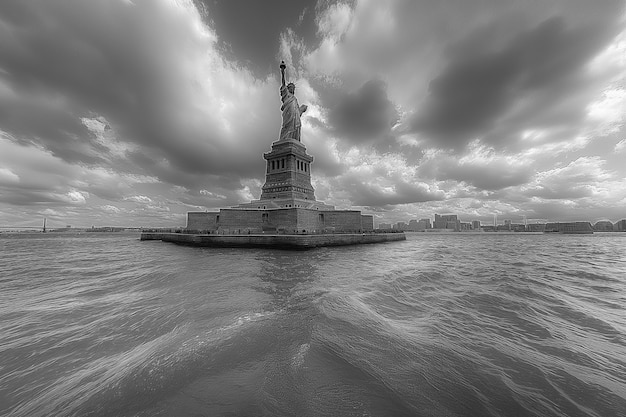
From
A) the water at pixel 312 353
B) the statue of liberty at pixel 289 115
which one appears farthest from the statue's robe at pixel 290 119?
the water at pixel 312 353

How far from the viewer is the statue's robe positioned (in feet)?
132

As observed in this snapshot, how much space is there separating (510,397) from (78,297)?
1079cm

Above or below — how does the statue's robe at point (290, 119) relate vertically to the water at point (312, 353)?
above

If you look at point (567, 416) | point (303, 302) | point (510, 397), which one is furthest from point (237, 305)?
point (567, 416)

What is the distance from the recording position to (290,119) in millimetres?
40250

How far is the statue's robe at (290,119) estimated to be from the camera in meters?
40.1

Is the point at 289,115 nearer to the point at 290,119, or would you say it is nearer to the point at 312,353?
the point at 290,119

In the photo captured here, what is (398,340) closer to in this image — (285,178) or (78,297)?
(78,297)

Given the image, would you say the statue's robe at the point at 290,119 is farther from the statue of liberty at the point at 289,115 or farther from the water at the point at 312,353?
the water at the point at 312,353

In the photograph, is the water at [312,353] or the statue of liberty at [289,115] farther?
the statue of liberty at [289,115]

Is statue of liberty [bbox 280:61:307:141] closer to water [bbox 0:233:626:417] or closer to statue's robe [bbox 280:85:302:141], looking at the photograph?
statue's robe [bbox 280:85:302:141]

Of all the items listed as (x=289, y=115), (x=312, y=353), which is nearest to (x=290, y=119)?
(x=289, y=115)

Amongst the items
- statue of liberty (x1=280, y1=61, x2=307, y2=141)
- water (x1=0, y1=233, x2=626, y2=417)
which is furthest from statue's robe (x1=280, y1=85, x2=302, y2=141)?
water (x1=0, y1=233, x2=626, y2=417)

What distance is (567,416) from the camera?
8.09 ft
